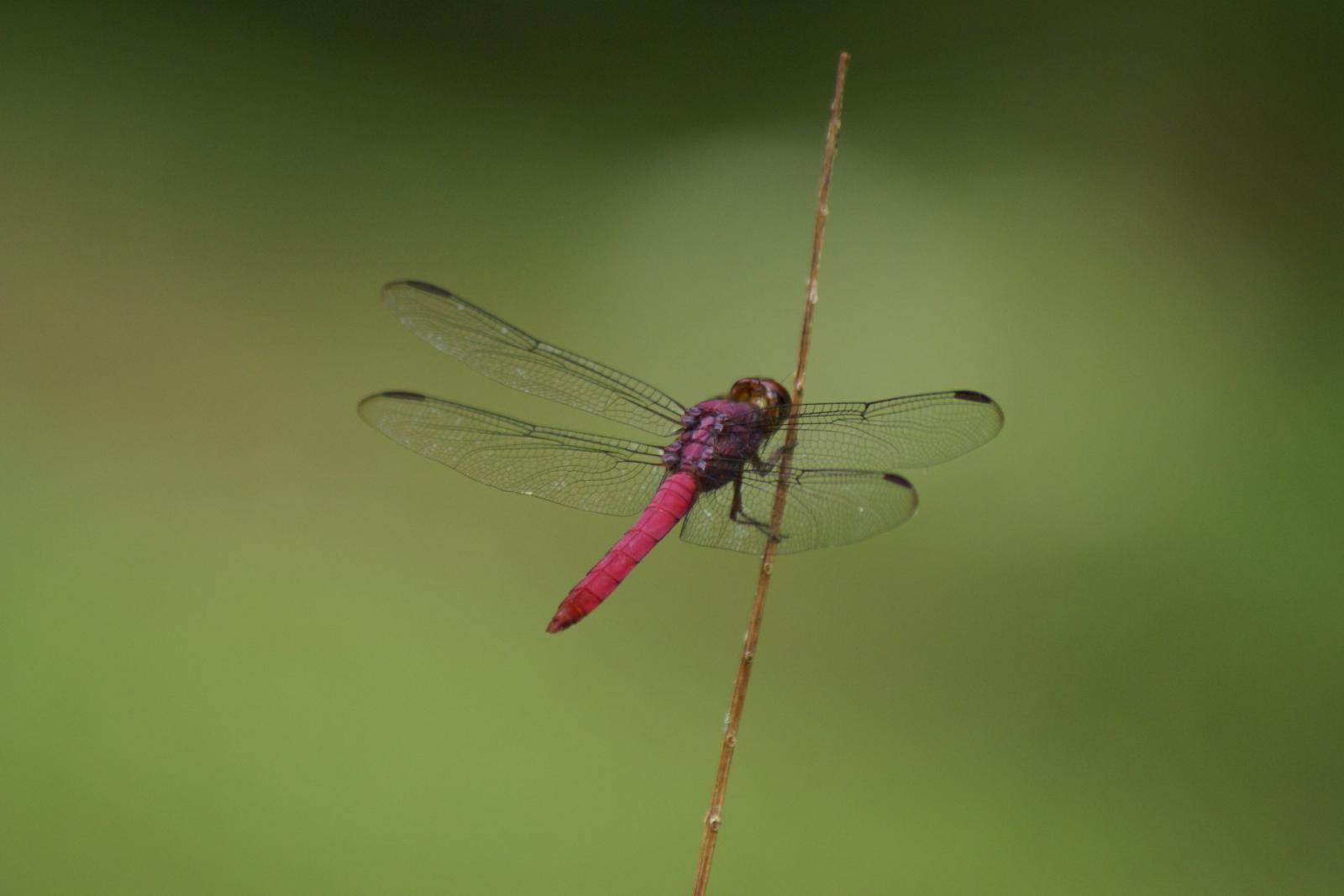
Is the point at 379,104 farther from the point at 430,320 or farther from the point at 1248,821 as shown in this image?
the point at 1248,821

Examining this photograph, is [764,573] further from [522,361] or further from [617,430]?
[617,430]

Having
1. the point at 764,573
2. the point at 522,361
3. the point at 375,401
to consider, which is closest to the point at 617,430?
the point at 522,361

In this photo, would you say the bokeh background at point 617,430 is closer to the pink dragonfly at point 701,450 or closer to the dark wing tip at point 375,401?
the pink dragonfly at point 701,450

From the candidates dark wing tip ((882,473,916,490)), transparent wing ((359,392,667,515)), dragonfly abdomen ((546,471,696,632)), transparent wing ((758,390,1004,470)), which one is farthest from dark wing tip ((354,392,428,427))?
dark wing tip ((882,473,916,490))

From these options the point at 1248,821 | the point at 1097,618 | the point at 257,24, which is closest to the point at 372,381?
the point at 257,24

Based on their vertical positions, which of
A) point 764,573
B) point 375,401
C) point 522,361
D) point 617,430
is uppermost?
point 617,430

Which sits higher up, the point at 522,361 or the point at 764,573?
the point at 522,361
